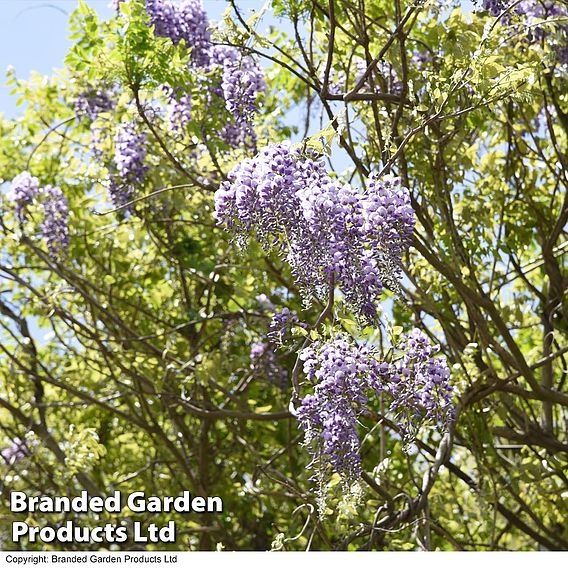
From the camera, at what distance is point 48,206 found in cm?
480

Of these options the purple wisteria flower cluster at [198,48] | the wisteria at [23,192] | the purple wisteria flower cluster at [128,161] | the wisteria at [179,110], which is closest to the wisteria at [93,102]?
the wisteria at [23,192]

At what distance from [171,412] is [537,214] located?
1950mm

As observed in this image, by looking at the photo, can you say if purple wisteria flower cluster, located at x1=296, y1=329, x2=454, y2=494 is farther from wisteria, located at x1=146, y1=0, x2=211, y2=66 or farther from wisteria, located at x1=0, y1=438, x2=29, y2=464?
wisteria, located at x1=0, y1=438, x2=29, y2=464

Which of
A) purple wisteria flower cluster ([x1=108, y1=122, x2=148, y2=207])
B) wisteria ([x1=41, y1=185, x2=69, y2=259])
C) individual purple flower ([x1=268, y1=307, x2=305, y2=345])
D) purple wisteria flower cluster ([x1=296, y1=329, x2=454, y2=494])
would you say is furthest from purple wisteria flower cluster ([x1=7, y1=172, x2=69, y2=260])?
purple wisteria flower cluster ([x1=296, y1=329, x2=454, y2=494])

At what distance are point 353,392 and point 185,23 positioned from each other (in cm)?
200

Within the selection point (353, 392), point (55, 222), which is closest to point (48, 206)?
point (55, 222)

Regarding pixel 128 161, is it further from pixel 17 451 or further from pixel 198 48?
pixel 17 451

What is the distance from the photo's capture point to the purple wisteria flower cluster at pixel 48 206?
15.6ft

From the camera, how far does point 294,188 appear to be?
2377 mm

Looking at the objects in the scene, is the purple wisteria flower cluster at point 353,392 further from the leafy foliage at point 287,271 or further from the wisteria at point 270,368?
the wisteria at point 270,368

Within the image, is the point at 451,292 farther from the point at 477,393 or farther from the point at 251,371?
the point at 251,371

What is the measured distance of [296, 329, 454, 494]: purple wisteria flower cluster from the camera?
8.22 feet
